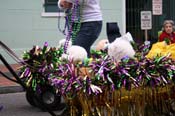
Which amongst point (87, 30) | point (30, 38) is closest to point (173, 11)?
point (30, 38)

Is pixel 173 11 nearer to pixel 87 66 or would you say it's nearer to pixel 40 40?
pixel 40 40

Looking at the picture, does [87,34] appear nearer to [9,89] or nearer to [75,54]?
[75,54]

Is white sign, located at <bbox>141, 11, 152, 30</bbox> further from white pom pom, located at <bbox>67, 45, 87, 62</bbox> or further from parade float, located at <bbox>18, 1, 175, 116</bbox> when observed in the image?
white pom pom, located at <bbox>67, 45, 87, 62</bbox>

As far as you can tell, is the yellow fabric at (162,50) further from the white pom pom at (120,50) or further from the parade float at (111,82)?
the white pom pom at (120,50)

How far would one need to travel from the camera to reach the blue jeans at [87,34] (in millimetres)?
4305

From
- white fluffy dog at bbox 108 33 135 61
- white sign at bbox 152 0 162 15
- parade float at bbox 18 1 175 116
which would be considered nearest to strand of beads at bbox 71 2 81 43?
parade float at bbox 18 1 175 116

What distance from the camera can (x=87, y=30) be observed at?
172 inches

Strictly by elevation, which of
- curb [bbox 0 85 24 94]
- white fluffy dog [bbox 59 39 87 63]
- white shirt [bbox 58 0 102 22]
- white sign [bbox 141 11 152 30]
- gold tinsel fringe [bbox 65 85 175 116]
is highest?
white shirt [bbox 58 0 102 22]

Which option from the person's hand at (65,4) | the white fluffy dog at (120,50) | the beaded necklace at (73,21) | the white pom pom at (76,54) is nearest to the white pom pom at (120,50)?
the white fluffy dog at (120,50)

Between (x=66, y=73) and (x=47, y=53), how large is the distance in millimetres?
810

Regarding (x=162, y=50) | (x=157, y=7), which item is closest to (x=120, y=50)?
(x=162, y=50)

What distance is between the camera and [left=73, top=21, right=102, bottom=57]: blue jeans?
169 inches

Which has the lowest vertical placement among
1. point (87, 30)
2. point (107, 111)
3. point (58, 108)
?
point (58, 108)

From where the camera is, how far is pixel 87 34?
4.37m
